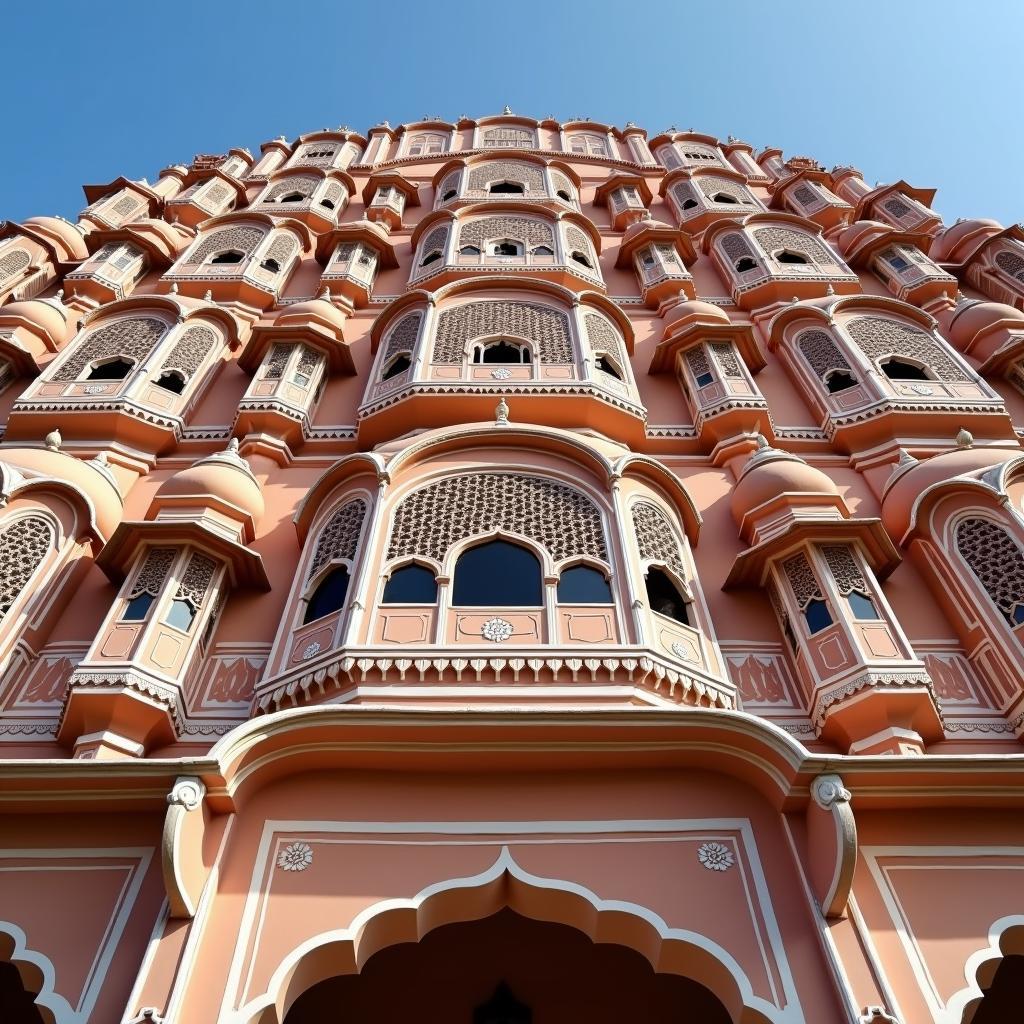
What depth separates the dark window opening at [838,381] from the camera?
13.4 meters

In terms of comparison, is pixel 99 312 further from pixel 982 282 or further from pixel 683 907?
pixel 982 282

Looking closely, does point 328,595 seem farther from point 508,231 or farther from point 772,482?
point 508,231

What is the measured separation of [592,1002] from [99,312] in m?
12.2

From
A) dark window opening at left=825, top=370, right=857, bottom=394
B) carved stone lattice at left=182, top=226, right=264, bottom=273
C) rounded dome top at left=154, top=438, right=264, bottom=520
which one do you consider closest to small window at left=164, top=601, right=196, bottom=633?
rounded dome top at left=154, top=438, right=264, bottom=520

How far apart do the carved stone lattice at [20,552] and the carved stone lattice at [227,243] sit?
347 inches

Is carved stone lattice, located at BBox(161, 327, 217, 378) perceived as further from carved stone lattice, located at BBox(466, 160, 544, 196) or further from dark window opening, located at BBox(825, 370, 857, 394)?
dark window opening, located at BBox(825, 370, 857, 394)

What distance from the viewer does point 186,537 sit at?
9336 millimetres

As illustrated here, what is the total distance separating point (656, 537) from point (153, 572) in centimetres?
511

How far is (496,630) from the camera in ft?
26.7

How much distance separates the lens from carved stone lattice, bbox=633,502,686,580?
9477mm

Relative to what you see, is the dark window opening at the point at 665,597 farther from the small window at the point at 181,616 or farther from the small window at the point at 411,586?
the small window at the point at 181,616

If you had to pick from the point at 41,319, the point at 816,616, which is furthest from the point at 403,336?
the point at 816,616

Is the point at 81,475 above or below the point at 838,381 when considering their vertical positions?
below

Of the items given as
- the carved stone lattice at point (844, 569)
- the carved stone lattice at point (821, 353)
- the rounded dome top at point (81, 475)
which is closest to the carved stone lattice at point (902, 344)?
the carved stone lattice at point (821, 353)
